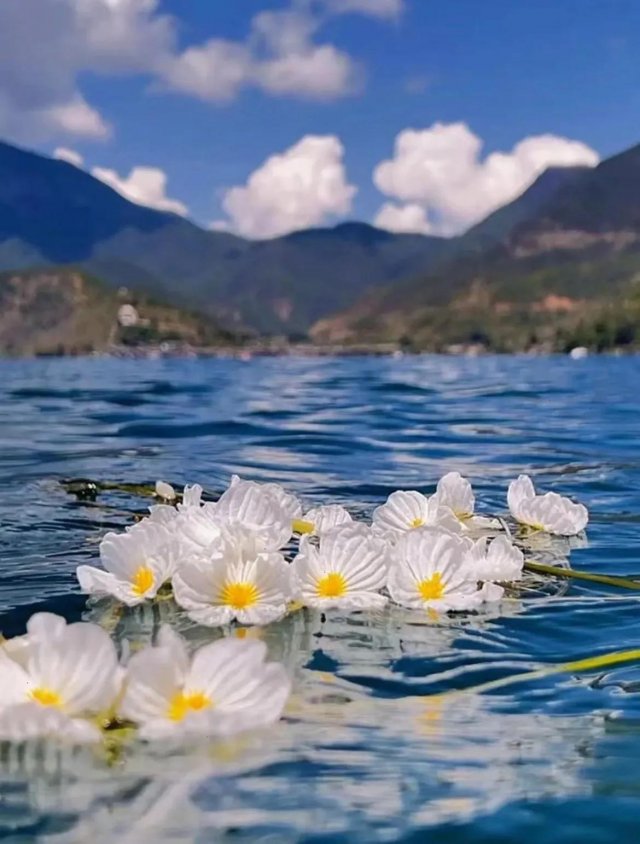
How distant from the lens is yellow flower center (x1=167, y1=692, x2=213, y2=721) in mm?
2521

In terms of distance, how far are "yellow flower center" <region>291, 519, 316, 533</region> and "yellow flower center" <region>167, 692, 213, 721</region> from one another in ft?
6.52

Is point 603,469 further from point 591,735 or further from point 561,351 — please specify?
point 561,351

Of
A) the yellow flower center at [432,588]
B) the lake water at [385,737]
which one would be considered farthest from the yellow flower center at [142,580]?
the yellow flower center at [432,588]

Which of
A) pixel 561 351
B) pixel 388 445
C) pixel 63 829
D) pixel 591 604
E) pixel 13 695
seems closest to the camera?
pixel 63 829

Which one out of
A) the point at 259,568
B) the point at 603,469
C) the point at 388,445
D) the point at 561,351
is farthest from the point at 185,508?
the point at 561,351

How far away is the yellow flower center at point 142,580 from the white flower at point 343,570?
20.7 inches

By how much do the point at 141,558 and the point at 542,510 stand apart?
8.24 feet

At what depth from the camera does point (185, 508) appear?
14.1 feet

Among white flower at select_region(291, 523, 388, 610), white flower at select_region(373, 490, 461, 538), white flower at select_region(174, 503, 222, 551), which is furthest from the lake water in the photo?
white flower at select_region(373, 490, 461, 538)

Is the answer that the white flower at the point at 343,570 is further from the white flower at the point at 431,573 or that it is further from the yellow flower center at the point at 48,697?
the yellow flower center at the point at 48,697

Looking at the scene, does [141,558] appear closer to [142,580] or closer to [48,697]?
[142,580]

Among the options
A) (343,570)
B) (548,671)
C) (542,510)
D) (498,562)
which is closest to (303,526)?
(343,570)

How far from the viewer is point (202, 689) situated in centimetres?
252

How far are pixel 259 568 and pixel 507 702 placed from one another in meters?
0.94
